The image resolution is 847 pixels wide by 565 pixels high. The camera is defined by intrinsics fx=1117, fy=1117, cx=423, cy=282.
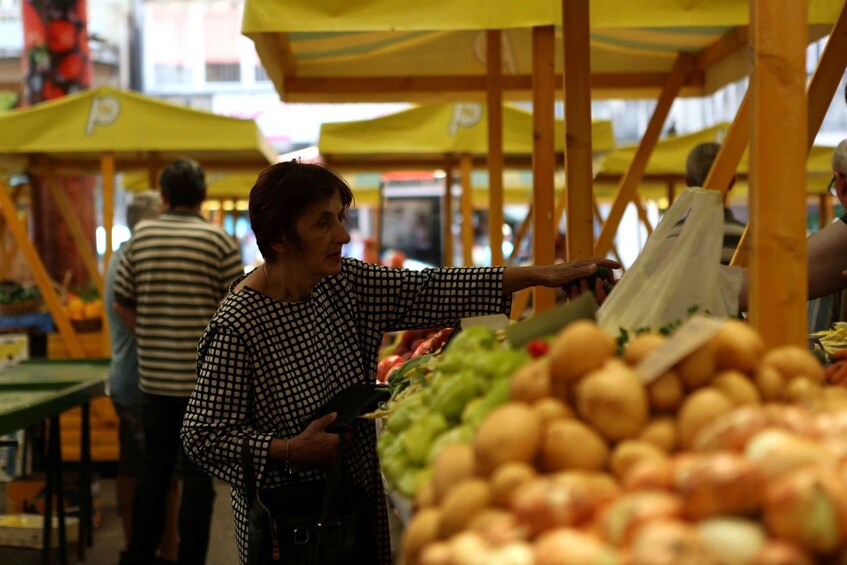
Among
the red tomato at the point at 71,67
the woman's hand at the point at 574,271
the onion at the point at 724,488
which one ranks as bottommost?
the onion at the point at 724,488

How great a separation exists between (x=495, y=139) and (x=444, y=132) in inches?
121

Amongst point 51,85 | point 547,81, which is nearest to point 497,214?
point 547,81

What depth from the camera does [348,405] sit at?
9.85ft

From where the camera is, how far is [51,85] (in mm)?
12055

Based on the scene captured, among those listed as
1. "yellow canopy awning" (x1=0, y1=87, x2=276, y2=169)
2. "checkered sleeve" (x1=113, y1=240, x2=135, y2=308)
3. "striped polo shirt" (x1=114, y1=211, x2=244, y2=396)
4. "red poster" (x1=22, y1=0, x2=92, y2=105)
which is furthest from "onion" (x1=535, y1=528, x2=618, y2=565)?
"red poster" (x1=22, y1=0, x2=92, y2=105)

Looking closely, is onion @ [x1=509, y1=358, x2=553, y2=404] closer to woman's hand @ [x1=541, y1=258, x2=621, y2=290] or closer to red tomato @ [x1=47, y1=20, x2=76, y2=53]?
woman's hand @ [x1=541, y1=258, x2=621, y2=290]

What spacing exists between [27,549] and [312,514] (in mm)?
4024

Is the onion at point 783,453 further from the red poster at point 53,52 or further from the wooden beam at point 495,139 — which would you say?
the red poster at point 53,52

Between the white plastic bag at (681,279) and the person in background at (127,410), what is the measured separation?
3.80 metres

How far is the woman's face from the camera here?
3084mm

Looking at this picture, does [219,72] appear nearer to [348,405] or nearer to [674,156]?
[674,156]

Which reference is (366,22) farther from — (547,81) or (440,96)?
(440,96)

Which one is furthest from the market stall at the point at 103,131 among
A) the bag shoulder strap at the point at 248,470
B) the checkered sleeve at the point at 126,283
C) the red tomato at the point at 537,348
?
the red tomato at the point at 537,348

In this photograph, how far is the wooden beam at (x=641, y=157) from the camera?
5.15 m
